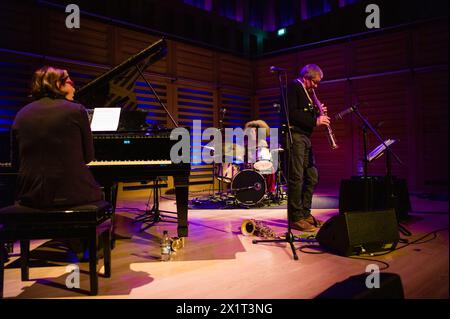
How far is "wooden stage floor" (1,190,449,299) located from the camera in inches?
91.9

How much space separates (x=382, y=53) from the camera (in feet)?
26.6

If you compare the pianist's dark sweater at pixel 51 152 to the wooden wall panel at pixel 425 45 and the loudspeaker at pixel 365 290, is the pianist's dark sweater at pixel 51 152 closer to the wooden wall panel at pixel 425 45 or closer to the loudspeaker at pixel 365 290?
the loudspeaker at pixel 365 290

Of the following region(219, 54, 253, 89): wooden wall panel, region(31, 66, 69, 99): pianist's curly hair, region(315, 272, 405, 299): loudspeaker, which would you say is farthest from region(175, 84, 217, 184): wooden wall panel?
region(315, 272, 405, 299): loudspeaker

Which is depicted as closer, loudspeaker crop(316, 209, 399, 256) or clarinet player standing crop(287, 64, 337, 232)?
loudspeaker crop(316, 209, 399, 256)

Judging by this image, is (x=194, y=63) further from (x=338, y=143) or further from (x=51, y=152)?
(x=51, y=152)

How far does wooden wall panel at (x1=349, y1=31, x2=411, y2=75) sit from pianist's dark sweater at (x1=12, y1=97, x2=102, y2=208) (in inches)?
303

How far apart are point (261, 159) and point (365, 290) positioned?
16.0 feet

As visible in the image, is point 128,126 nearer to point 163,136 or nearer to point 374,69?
point 163,136

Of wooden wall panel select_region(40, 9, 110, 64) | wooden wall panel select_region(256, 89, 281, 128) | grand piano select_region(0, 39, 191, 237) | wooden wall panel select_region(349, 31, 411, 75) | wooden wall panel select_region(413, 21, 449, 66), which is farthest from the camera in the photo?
wooden wall panel select_region(256, 89, 281, 128)

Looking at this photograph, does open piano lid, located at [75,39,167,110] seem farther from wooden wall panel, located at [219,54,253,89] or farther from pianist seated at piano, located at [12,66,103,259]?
wooden wall panel, located at [219,54,253,89]

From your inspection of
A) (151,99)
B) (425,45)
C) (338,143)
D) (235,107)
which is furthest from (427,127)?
(151,99)

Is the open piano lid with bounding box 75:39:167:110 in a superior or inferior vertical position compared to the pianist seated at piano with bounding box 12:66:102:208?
superior

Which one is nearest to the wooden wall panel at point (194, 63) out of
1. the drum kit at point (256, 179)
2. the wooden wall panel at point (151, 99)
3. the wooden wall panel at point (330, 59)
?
the wooden wall panel at point (151, 99)

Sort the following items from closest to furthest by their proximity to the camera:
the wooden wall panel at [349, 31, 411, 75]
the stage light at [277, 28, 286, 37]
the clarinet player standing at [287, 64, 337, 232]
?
the clarinet player standing at [287, 64, 337, 232]
the wooden wall panel at [349, 31, 411, 75]
the stage light at [277, 28, 286, 37]
